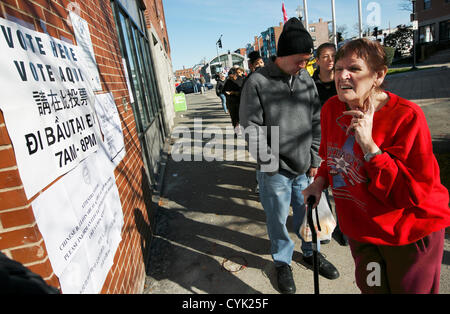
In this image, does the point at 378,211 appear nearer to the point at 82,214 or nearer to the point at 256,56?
the point at 82,214

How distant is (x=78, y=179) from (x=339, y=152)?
5.72 feet

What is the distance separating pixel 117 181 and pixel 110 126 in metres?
0.57

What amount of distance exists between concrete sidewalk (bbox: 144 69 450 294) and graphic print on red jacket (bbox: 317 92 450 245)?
1414 mm

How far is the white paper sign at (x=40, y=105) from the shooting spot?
4.15 feet

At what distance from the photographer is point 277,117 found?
2496 mm

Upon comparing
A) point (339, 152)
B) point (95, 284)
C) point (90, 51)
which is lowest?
point (95, 284)

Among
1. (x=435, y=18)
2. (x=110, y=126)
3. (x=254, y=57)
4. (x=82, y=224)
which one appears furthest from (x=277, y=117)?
(x=435, y=18)

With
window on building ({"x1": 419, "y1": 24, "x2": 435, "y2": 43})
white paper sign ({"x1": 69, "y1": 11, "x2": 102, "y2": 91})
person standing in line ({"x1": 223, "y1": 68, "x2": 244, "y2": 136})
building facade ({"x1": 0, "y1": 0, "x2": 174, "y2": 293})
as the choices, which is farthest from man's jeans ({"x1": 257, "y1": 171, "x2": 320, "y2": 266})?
window on building ({"x1": 419, "y1": 24, "x2": 435, "y2": 43})

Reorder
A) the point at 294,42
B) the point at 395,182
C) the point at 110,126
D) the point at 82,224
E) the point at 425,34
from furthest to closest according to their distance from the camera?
1. the point at 425,34
2. the point at 110,126
3. the point at 294,42
4. the point at 82,224
5. the point at 395,182

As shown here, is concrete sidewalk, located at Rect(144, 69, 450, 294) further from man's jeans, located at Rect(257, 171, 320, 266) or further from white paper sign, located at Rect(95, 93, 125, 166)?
white paper sign, located at Rect(95, 93, 125, 166)

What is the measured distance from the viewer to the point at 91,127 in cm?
220

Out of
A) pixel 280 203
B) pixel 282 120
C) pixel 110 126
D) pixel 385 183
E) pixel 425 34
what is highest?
pixel 425 34

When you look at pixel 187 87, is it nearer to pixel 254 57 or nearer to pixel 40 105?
pixel 254 57

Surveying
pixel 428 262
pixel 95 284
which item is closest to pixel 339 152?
pixel 428 262
